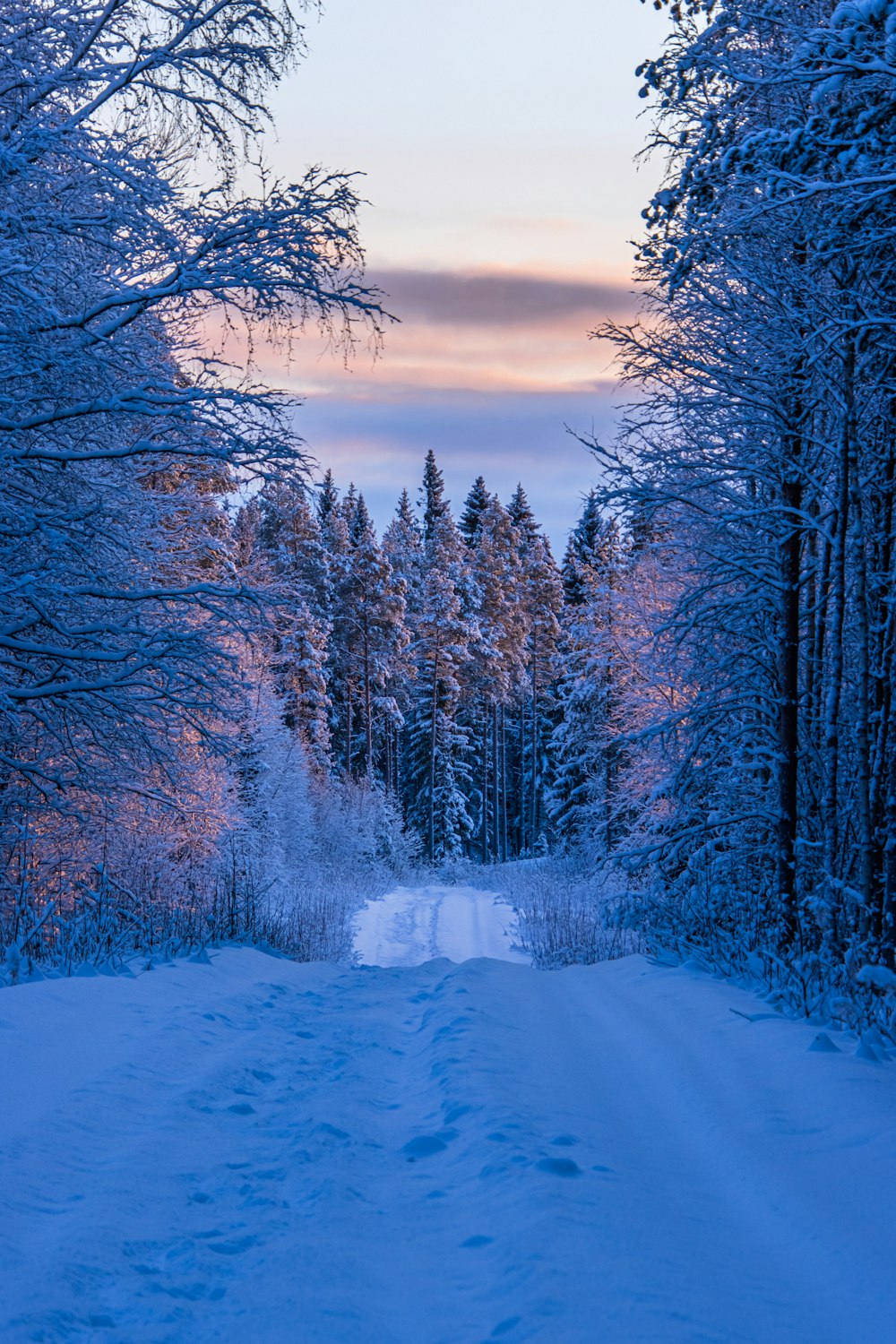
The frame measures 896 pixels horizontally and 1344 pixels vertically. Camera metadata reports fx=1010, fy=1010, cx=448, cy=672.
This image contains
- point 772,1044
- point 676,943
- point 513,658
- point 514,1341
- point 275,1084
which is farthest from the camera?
point 513,658

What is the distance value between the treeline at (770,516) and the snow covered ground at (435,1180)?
2073 mm

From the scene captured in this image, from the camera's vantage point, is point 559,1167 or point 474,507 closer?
point 559,1167

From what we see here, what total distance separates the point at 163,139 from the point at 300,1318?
35.7 ft

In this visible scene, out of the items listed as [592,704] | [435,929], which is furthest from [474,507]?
[435,929]

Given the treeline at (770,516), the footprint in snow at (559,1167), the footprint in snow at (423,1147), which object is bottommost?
the footprint in snow at (423,1147)

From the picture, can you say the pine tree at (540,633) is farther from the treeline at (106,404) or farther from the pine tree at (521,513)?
the treeline at (106,404)

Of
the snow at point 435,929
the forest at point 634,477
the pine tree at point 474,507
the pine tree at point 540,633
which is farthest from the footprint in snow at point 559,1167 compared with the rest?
the pine tree at point 474,507

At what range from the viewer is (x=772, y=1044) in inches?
211

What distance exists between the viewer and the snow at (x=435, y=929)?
16906 millimetres

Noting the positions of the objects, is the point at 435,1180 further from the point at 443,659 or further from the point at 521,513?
the point at 521,513

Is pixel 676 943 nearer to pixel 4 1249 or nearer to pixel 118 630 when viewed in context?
pixel 118 630

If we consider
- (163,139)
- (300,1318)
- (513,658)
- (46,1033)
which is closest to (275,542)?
(513,658)

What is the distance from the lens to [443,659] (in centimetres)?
4591

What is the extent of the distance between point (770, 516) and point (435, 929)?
12.8m
